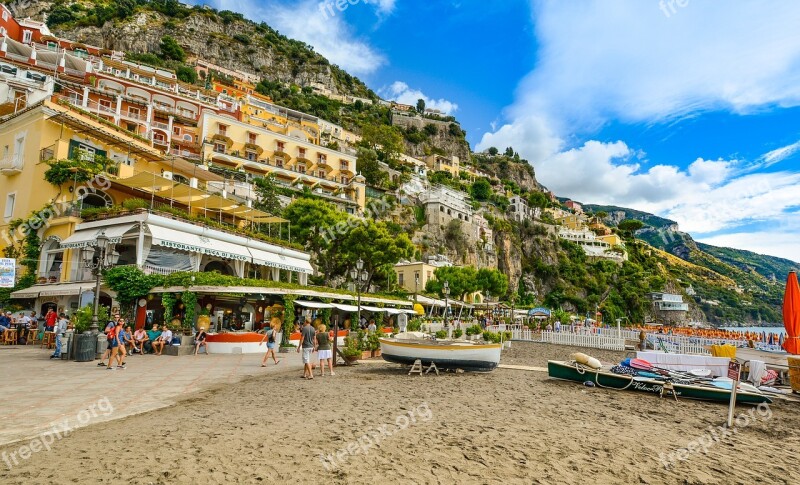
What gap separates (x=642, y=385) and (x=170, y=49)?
90133 mm

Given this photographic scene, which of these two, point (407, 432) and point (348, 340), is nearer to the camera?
point (407, 432)

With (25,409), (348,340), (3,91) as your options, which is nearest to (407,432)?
(25,409)

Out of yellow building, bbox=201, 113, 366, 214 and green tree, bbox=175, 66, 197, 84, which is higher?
green tree, bbox=175, 66, 197, 84

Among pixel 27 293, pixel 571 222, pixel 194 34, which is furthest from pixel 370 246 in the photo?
pixel 571 222

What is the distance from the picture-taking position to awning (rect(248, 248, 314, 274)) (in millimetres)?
25406

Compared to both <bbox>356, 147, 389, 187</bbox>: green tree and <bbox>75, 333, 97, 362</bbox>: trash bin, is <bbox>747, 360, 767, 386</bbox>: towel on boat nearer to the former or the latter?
<bbox>75, 333, 97, 362</bbox>: trash bin

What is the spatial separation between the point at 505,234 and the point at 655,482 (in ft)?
243

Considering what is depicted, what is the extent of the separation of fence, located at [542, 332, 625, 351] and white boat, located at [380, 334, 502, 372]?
52.0ft

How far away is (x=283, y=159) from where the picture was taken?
54062 millimetres

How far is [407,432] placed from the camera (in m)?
6.64

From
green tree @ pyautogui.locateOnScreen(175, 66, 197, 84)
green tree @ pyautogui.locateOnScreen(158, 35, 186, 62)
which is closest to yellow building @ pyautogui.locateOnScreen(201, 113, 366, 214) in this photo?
green tree @ pyautogui.locateOnScreen(175, 66, 197, 84)

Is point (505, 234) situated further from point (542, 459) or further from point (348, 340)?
point (542, 459)

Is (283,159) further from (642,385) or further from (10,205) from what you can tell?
(642,385)

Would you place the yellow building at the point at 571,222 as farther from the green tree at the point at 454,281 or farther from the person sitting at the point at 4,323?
the person sitting at the point at 4,323
